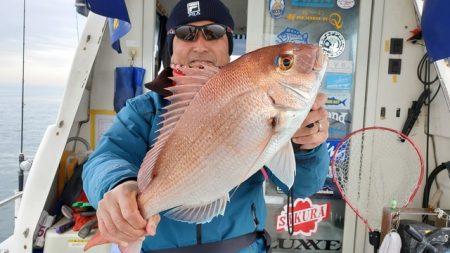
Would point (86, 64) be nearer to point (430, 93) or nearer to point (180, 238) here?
point (180, 238)

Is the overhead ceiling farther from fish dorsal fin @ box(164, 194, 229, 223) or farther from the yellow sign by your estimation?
fish dorsal fin @ box(164, 194, 229, 223)

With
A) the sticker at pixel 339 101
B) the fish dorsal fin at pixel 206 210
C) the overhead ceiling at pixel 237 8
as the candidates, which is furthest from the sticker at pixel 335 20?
the fish dorsal fin at pixel 206 210

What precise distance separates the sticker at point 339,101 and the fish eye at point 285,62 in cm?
277

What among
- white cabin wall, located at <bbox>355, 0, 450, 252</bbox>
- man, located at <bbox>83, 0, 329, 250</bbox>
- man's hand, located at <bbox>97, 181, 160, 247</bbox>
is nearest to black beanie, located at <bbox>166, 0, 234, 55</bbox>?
man, located at <bbox>83, 0, 329, 250</bbox>

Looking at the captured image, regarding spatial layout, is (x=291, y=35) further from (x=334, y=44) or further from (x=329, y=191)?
(x=329, y=191)

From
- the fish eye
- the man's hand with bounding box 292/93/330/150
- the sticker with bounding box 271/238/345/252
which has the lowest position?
the sticker with bounding box 271/238/345/252

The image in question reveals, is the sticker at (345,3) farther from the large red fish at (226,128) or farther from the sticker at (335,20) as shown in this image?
the large red fish at (226,128)

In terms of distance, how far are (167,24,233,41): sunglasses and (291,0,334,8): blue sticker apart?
2160 mm

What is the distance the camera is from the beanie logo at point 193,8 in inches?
66.6

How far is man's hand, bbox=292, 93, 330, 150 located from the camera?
1.04 m

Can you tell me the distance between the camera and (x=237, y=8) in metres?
4.86

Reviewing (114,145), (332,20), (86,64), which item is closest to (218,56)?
(114,145)

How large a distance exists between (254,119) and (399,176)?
3044 millimetres

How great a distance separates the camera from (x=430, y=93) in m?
3.36
